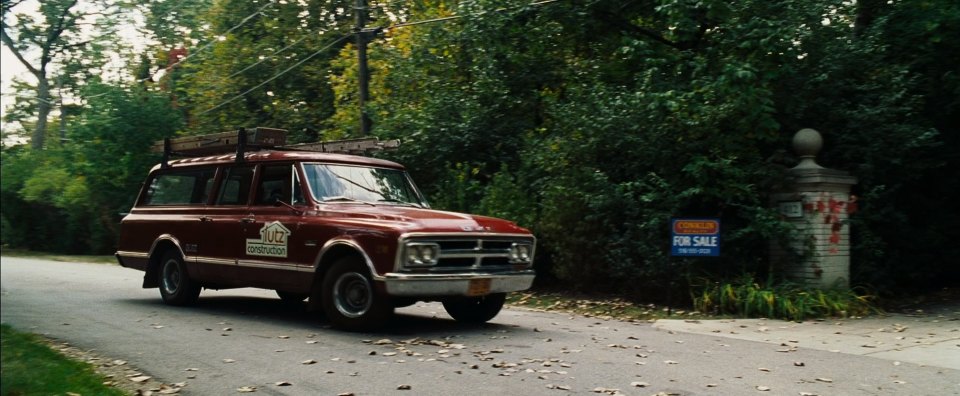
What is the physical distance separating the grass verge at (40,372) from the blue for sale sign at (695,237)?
7.37 m

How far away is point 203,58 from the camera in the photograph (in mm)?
29250

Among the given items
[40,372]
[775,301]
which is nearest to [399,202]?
[775,301]

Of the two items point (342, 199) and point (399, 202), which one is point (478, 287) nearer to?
point (399, 202)

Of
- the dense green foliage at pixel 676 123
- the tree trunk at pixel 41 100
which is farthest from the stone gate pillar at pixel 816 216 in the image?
the tree trunk at pixel 41 100

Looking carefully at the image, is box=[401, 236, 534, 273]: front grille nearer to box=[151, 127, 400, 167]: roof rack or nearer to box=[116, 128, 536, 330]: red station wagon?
box=[116, 128, 536, 330]: red station wagon

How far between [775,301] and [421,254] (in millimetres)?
5188

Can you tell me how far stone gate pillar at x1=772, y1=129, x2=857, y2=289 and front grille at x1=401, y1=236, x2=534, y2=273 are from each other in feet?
14.8

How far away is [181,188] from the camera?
1212 cm

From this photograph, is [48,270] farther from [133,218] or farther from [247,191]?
[247,191]

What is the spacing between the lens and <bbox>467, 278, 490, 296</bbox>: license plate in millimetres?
9234

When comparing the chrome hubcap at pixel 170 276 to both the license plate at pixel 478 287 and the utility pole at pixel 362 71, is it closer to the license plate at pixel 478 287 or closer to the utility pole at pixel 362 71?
the license plate at pixel 478 287

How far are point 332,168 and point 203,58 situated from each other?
Result: 2053 cm

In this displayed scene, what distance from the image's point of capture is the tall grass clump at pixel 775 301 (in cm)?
1155

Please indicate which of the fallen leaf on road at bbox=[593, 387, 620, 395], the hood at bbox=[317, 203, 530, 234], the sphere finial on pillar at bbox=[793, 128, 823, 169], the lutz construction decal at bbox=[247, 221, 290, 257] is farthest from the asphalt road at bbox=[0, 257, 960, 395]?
the sphere finial on pillar at bbox=[793, 128, 823, 169]
